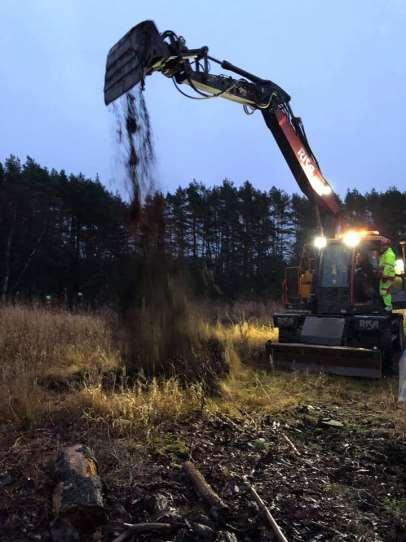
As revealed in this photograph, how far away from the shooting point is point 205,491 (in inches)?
153

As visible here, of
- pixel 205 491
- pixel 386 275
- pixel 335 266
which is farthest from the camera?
pixel 335 266

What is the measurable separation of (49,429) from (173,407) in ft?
4.16

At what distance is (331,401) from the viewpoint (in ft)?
23.6

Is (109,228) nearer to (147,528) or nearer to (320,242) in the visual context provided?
(320,242)

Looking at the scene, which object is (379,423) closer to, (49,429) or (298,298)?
(49,429)

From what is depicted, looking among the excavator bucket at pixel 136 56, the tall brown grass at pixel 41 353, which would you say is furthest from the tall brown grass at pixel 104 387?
the excavator bucket at pixel 136 56

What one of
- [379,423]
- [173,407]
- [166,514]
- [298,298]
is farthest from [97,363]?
[298,298]

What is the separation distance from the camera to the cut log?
134 inches

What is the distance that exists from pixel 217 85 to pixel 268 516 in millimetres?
6481

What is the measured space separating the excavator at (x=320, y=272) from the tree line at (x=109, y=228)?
19.0 meters

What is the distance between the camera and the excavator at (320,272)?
8023 millimetres

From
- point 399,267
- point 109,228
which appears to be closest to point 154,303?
point 399,267

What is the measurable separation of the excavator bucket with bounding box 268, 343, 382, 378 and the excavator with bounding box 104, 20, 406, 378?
16 mm

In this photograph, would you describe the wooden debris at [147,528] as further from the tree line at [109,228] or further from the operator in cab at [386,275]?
the tree line at [109,228]
